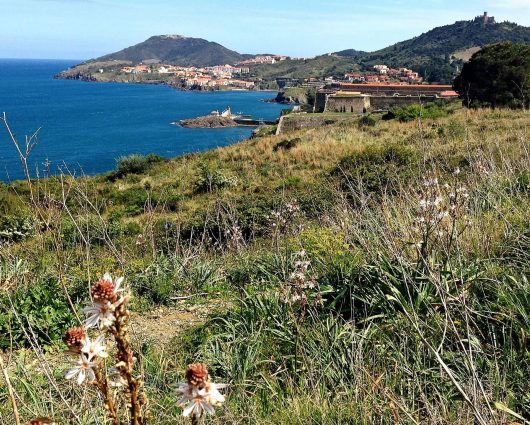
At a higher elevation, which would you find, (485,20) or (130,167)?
(485,20)

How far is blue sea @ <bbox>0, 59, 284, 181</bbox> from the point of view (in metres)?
45.8

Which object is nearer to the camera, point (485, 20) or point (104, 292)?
point (104, 292)

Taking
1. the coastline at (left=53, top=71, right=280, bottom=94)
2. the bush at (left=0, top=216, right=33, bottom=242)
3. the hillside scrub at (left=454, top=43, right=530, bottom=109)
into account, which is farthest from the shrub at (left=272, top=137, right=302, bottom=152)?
the coastline at (left=53, top=71, right=280, bottom=94)

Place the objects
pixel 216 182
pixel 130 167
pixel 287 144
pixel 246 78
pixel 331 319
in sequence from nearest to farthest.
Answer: pixel 331 319, pixel 216 182, pixel 287 144, pixel 130 167, pixel 246 78

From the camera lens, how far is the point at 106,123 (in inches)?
2741

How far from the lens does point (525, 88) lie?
27.8m

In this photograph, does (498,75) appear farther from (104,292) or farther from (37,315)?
(104,292)

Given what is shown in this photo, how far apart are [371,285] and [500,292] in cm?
86

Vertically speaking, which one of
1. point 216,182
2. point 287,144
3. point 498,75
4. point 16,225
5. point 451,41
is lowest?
point 16,225

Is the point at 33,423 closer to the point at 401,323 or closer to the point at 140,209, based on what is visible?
the point at 401,323

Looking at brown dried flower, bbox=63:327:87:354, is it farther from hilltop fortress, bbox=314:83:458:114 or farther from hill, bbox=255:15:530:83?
hill, bbox=255:15:530:83

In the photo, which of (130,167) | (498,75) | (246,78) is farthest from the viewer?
(246,78)

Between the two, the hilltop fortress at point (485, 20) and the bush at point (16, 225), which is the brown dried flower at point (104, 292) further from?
the hilltop fortress at point (485, 20)

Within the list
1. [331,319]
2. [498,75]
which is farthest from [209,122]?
[331,319]
